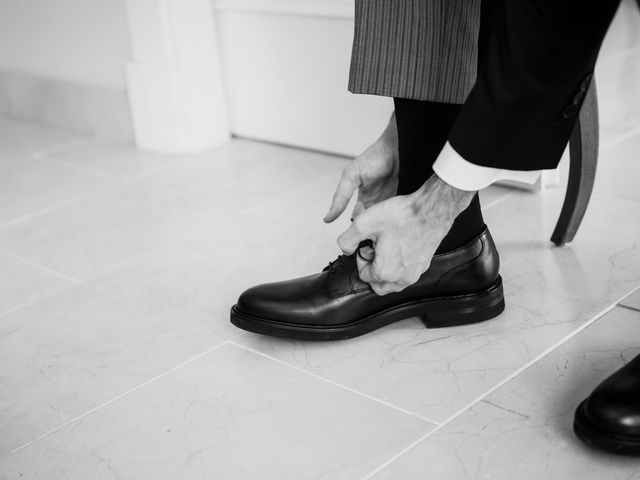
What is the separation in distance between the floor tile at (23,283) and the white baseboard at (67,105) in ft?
2.46

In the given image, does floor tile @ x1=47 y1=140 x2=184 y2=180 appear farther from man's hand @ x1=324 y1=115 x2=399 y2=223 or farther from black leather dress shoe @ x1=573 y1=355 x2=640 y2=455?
black leather dress shoe @ x1=573 y1=355 x2=640 y2=455

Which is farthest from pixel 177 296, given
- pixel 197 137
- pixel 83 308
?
pixel 197 137

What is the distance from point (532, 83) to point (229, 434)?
48cm

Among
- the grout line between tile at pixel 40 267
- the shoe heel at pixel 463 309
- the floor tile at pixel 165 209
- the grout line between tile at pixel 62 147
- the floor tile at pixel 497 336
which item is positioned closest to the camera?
the floor tile at pixel 497 336

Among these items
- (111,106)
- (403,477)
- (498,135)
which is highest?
(498,135)

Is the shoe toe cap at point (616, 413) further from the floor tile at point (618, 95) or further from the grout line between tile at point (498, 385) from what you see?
the floor tile at point (618, 95)

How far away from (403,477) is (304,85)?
3.91 ft

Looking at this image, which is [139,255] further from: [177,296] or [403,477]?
[403,477]

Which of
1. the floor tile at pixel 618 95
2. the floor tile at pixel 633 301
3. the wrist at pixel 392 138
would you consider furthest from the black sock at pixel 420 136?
the floor tile at pixel 618 95

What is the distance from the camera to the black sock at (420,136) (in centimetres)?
103

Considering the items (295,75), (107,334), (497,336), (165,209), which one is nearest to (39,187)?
(165,209)

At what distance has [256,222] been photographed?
1.53 meters

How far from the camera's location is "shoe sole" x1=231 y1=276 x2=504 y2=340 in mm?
1065

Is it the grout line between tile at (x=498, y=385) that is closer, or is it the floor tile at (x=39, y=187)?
the grout line between tile at (x=498, y=385)
